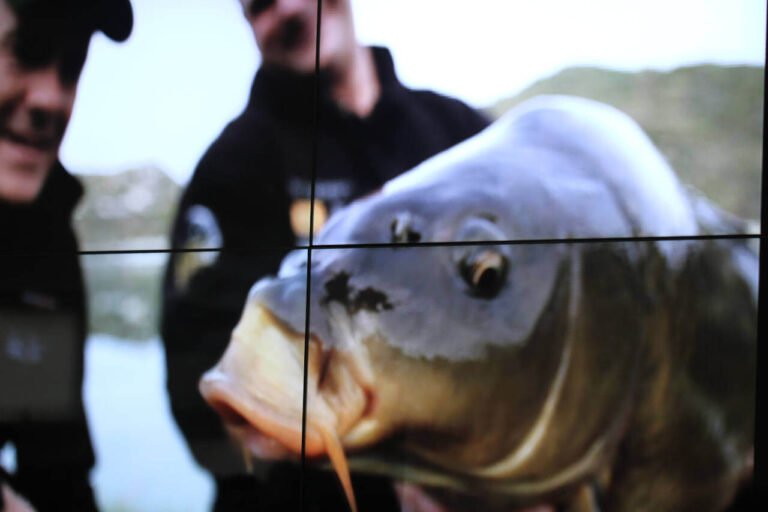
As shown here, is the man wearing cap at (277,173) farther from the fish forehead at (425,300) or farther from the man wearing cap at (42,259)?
the man wearing cap at (42,259)

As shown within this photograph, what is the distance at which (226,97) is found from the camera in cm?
494

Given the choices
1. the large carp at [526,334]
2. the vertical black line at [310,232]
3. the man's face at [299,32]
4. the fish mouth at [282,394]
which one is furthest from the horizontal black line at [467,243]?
the man's face at [299,32]

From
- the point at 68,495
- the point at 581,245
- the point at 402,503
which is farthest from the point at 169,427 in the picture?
the point at 581,245

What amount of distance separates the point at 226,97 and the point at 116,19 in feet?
2.47

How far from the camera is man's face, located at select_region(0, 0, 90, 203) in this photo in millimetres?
5227

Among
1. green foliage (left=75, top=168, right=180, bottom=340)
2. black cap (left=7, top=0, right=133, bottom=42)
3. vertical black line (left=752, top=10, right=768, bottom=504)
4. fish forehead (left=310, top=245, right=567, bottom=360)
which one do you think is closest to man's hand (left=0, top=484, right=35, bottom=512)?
green foliage (left=75, top=168, right=180, bottom=340)

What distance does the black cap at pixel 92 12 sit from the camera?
5184mm

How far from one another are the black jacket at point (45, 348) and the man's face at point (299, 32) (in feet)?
3.87

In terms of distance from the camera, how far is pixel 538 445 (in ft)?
14.0

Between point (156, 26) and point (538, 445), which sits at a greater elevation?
point (156, 26)

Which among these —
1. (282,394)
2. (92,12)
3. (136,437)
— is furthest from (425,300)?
(92,12)

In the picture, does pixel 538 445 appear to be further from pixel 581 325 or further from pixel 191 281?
pixel 191 281

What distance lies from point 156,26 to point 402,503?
2.50 metres

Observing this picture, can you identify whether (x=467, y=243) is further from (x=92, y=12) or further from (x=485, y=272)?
(x=92, y=12)
